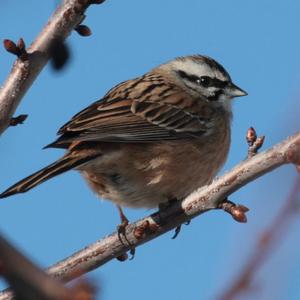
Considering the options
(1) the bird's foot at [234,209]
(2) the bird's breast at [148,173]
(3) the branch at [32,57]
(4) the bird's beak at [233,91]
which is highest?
(3) the branch at [32,57]

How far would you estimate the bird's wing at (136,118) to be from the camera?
4871 mm

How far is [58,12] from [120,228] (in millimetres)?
1446

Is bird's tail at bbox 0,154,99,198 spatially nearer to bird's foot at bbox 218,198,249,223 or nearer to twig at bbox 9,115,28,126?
twig at bbox 9,115,28,126

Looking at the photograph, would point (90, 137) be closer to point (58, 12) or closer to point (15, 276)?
point (58, 12)

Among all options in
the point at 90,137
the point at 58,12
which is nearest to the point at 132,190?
the point at 90,137

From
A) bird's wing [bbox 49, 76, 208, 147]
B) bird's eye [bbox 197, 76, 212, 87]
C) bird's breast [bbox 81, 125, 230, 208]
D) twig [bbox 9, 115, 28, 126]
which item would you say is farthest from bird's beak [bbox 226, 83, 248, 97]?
twig [bbox 9, 115, 28, 126]

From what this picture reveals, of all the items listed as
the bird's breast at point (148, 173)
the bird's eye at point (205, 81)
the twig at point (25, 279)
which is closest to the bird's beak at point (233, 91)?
the bird's eye at point (205, 81)

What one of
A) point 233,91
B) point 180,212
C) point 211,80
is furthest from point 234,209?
point 211,80

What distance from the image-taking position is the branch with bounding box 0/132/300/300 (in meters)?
2.78

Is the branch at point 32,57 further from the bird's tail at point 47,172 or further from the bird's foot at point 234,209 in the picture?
the bird's foot at point 234,209

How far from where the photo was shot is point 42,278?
0.63 m

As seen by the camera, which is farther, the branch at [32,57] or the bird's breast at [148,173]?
the bird's breast at [148,173]

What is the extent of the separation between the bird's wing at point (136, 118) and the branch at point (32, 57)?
102 centimetres

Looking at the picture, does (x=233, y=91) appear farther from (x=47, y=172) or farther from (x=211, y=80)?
(x=47, y=172)
